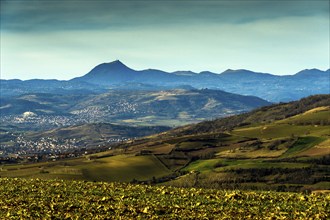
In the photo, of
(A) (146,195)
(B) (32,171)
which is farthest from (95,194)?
(B) (32,171)

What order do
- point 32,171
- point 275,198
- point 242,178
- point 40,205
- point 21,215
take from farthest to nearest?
point 32,171 < point 242,178 < point 275,198 < point 40,205 < point 21,215

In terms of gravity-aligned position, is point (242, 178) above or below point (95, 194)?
below

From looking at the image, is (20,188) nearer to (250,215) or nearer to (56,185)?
(56,185)

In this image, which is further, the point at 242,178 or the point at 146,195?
the point at 242,178

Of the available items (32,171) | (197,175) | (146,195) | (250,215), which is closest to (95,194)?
(146,195)

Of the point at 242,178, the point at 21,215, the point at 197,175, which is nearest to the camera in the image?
the point at 21,215

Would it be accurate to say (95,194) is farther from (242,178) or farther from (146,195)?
(242,178)
